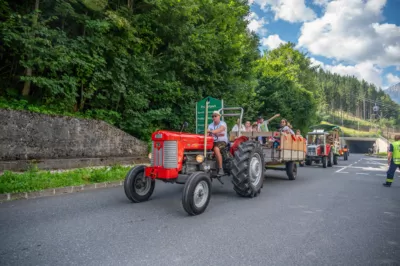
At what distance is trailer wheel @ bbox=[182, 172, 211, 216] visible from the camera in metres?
4.49

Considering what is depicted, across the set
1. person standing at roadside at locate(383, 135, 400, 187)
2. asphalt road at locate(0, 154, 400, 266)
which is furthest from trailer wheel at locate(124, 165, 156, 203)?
person standing at roadside at locate(383, 135, 400, 187)

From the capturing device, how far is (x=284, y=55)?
1511 inches

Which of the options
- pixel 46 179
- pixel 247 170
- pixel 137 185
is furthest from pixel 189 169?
pixel 46 179

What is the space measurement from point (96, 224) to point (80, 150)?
234 inches

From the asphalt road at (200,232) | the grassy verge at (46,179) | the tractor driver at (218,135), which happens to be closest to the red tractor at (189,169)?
the tractor driver at (218,135)

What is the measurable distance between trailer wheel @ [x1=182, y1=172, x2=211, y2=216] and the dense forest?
6842mm

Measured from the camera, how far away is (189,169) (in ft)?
18.2

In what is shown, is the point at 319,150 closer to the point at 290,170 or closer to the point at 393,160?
the point at 393,160

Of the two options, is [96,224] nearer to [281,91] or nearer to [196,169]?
[196,169]

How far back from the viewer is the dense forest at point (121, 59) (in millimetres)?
8953

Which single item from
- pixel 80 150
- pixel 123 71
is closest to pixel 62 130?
pixel 80 150

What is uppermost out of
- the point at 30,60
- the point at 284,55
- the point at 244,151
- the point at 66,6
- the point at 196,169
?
the point at 284,55

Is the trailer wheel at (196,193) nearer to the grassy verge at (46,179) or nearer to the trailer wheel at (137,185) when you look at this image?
the trailer wheel at (137,185)

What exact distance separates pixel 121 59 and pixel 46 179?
6332mm
